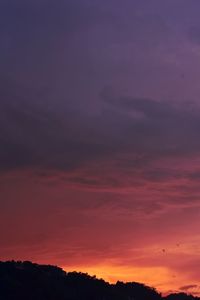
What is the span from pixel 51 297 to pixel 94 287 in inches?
750

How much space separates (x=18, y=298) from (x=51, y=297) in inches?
331

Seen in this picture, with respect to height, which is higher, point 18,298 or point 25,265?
point 25,265

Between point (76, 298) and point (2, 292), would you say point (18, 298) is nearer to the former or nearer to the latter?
point (2, 292)

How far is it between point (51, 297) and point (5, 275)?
12.3 metres

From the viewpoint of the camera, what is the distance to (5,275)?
18188 cm

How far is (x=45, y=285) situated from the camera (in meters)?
182

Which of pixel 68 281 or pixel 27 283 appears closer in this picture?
pixel 27 283

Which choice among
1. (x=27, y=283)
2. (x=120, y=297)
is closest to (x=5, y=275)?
(x=27, y=283)

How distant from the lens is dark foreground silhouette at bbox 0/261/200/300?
176 meters

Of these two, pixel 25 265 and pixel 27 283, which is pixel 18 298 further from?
pixel 25 265

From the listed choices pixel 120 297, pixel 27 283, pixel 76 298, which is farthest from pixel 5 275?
pixel 120 297

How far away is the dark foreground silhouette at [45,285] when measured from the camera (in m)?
A: 176

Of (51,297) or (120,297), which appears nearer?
(51,297)

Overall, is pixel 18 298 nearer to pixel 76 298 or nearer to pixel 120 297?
pixel 76 298
